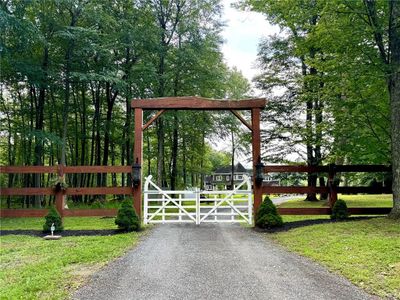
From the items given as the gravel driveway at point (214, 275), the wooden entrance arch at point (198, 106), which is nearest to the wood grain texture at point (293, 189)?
the wooden entrance arch at point (198, 106)

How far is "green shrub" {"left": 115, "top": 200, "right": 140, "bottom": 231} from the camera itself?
8.42 metres

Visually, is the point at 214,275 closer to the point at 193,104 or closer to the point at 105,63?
the point at 193,104

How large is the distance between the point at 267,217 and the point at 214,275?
174 inches

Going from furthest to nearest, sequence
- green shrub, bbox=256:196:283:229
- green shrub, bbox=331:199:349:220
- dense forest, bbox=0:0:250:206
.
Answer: dense forest, bbox=0:0:250:206 → green shrub, bbox=331:199:349:220 → green shrub, bbox=256:196:283:229

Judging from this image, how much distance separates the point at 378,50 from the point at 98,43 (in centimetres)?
1227

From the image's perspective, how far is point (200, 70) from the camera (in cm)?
1723

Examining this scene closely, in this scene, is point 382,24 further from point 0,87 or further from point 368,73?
point 0,87

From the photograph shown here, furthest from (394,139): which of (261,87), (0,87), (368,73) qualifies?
(0,87)

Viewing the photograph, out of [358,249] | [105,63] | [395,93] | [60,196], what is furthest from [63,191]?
[395,93]

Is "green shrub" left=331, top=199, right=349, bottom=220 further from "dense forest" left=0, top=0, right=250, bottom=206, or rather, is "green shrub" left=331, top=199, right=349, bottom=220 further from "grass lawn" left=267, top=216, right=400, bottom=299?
"dense forest" left=0, top=0, right=250, bottom=206

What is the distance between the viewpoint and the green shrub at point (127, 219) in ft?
27.6

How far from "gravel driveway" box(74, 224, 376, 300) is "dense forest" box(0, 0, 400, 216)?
4.80 m

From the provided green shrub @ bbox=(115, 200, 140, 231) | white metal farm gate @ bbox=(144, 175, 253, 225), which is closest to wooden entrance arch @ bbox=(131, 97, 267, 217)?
white metal farm gate @ bbox=(144, 175, 253, 225)

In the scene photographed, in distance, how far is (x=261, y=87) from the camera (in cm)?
1917
